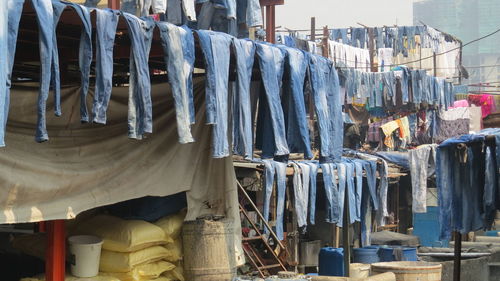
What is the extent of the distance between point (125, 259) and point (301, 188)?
10.7 meters

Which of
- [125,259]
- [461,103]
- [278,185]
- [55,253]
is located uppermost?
[461,103]

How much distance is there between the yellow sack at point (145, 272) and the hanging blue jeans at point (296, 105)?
213cm

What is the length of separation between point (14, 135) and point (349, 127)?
2114 cm

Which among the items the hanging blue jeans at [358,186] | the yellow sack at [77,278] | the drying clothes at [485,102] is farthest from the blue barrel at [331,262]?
the drying clothes at [485,102]

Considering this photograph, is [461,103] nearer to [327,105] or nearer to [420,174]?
[420,174]

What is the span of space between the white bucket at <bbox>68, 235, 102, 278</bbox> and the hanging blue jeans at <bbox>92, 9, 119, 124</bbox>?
2085 mm

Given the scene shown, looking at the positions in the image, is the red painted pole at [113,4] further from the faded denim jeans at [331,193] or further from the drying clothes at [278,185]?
the faded denim jeans at [331,193]

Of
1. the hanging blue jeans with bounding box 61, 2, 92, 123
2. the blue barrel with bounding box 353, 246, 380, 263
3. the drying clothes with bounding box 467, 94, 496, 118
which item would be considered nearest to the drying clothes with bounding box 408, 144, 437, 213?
the blue barrel with bounding box 353, 246, 380, 263

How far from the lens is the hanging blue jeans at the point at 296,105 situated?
10.2 m

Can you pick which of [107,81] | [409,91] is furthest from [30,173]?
[409,91]

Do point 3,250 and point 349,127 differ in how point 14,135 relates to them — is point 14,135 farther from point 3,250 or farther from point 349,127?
point 349,127

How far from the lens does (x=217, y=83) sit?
30.1ft

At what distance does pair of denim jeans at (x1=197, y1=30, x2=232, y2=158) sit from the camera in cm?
906

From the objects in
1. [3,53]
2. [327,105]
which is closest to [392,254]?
[327,105]
